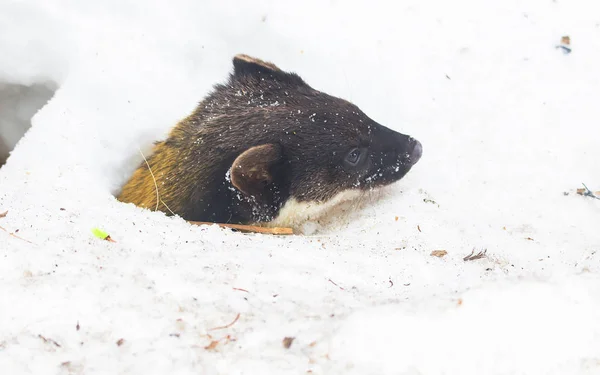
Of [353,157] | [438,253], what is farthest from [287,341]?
[353,157]

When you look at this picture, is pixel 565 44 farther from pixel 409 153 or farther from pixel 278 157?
pixel 278 157

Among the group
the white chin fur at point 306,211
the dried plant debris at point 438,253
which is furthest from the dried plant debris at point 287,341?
the white chin fur at point 306,211

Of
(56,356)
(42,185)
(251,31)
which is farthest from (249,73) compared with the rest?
(56,356)

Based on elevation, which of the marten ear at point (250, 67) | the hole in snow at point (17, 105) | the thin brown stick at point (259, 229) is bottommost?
the hole in snow at point (17, 105)

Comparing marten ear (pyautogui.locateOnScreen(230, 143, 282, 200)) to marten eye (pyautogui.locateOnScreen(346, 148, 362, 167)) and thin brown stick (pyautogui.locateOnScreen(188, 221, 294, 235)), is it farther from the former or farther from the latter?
marten eye (pyautogui.locateOnScreen(346, 148, 362, 167))

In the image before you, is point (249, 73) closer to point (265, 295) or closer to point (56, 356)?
point (265, 295)

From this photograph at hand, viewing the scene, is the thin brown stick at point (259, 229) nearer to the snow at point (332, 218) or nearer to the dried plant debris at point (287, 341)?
the snow at point (332, 218)
